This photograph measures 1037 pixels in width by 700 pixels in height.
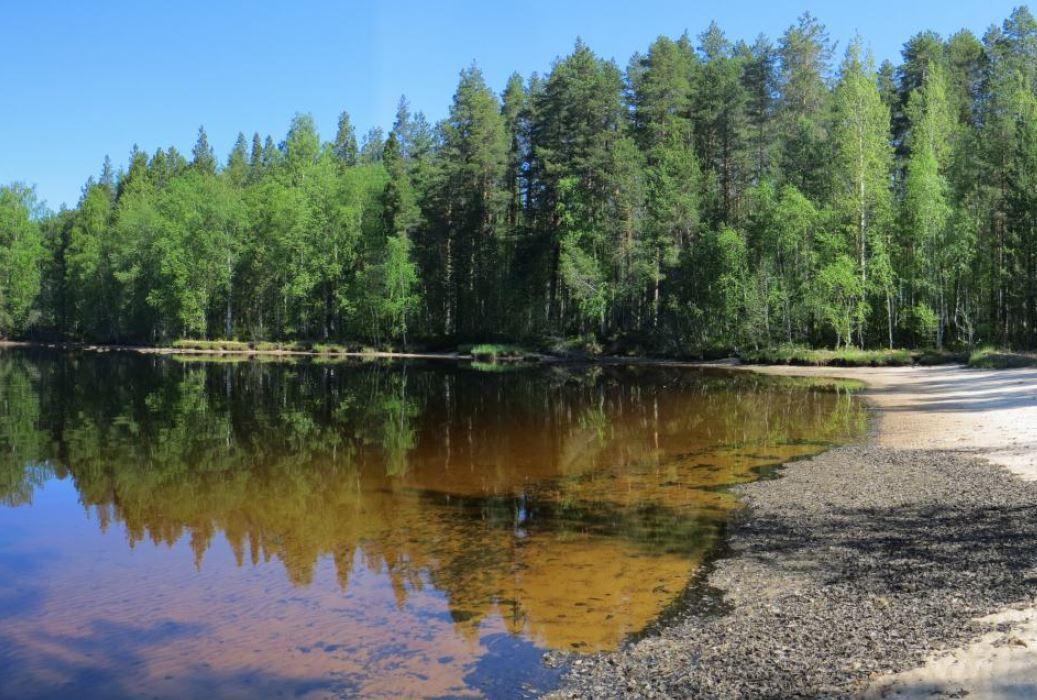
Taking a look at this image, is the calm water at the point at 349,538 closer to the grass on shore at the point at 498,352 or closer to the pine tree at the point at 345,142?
the grass on shore at the point at 498,352

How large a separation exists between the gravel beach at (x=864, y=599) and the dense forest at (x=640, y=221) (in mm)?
35383

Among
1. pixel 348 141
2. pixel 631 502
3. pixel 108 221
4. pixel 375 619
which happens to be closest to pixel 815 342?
pixel 631 502

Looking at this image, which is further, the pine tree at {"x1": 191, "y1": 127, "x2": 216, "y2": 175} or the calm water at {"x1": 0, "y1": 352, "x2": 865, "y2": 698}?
the pine tree at {"x1": 191, "y1": 127, "x2": 216, "y2": 175}

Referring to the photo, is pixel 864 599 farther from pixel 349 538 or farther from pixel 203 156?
pixel 203 156

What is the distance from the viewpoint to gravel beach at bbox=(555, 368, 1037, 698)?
5750 millimetres

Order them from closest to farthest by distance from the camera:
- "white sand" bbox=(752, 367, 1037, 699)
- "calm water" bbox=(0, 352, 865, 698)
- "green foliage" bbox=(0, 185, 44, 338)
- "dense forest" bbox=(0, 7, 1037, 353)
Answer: "white sand" bbox=(752, 367, 1037, 699) < "calm water" bbox=(0, 352, 865, 698) < "dense forest" bbox=(0, 7, 1037, 353) < "green foliage" bbox=(0, 185, 44, 338)

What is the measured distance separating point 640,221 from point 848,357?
19444mm

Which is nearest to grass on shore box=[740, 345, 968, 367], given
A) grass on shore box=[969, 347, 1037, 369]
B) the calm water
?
grass on shore box=[969, 347, 1037, 369]

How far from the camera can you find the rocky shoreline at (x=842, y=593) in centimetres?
611

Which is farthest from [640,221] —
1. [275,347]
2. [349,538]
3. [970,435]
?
[349,538]

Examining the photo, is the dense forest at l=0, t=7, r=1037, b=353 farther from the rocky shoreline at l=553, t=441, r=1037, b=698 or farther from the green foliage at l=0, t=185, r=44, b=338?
the rocky shoreline at l=553, t=441, r=1037, b=698

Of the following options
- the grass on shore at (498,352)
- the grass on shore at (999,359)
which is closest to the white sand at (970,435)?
the grass on shore at (999,359)

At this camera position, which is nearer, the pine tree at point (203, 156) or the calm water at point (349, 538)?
the calm water at point (349, 538)

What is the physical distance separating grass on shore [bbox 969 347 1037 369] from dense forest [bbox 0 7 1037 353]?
654 cm
